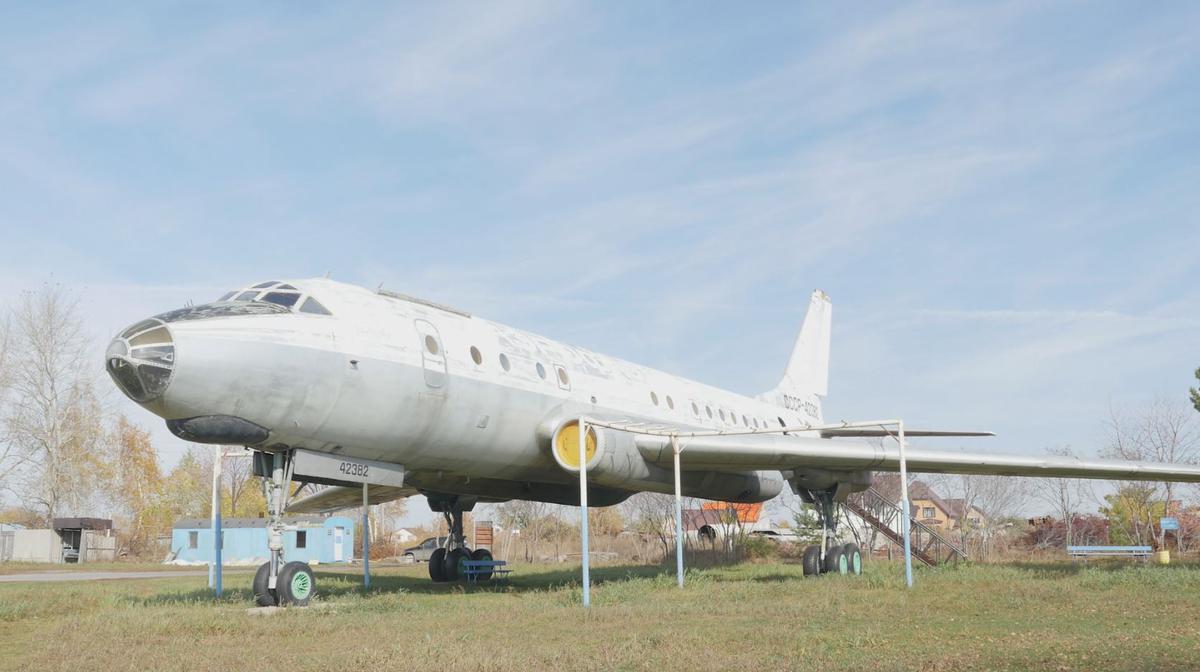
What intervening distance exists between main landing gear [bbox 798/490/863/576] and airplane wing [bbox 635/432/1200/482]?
72.1 inches

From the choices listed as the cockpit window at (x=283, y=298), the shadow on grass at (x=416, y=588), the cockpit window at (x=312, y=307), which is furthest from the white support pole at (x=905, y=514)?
the cockpit window at (x=283, y=298)

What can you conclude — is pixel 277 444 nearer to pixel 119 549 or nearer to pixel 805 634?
pixel 805 634

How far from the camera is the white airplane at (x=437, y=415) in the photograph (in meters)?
11.5

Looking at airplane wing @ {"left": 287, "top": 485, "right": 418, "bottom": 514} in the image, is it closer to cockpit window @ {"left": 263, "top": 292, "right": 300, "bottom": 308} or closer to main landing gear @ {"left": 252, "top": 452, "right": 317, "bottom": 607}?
main landing gear @ {"left": 252, "top": 452, "right": 317, "bottom": 607}

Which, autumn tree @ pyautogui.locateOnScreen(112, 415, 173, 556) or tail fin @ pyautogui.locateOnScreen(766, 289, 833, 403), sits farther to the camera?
autumn tree @ pyautogui.locateOnScreen(112, 415, 173, 556)

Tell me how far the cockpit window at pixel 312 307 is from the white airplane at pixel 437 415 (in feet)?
0.09

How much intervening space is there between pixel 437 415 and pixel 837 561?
864cm

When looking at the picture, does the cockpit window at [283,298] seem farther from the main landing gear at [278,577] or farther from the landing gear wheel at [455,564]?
the landing gear wheel at [455,564]

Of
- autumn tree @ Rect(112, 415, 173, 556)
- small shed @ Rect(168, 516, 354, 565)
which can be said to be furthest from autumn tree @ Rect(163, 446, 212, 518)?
small shed @ Rect(168, 516, 354, 565)

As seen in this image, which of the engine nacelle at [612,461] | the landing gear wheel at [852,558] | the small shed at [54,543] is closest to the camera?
the engine nacelle at [612,461]

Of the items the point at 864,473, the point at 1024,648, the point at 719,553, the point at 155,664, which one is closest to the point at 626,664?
the point at 1024,648

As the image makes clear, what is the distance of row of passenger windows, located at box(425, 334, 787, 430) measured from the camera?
13945 millimetres

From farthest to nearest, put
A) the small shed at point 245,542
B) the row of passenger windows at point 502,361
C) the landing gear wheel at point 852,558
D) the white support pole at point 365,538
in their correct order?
1. the small shed at point 245,542
2. the landing gear wheel at point 852,558
3. the white support pole at point 365,538
4. the row of passenger windows at point 502,361

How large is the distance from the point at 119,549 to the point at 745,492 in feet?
129
